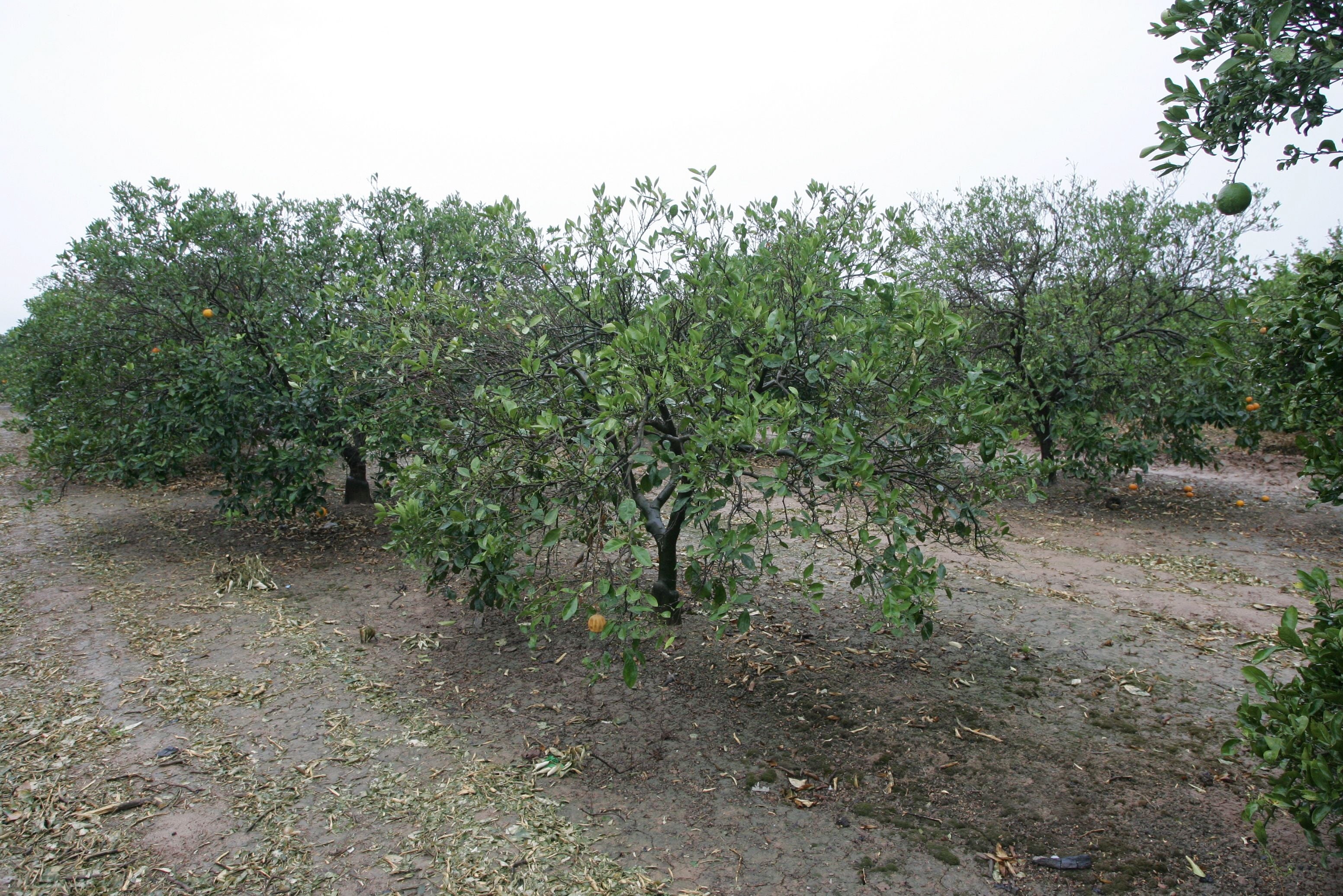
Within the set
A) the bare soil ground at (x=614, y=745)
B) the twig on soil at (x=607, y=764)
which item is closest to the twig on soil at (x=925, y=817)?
the bare soil ground at (x=614, y=745)

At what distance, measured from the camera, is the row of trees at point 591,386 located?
283cm

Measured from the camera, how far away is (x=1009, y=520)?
334 inches

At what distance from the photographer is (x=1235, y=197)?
2.43 m

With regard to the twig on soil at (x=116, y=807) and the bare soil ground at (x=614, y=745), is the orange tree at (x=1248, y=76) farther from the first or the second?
the twig on soil at (x=116, y=807)

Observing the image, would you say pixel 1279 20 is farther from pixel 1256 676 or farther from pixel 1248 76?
pixel 1256 676

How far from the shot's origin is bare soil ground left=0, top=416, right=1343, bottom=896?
275 cm

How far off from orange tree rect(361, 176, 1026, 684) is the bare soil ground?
0.69 meters

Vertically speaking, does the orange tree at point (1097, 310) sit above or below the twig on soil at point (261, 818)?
above

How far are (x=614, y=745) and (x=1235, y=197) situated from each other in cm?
333

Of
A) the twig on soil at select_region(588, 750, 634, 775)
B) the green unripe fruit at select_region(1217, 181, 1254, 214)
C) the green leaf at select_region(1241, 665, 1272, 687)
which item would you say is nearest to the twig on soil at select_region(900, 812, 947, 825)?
the twig on soil at select_region(588, 750, 634, 775)

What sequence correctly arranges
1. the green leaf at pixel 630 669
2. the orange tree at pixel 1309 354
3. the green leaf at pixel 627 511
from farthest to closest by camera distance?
the green leaf at pixel 630 669 < the green leaf at pixel 627 511 < the orange tree at pixel 1309 354

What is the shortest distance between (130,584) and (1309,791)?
283 inches

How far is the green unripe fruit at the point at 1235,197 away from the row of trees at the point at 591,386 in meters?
0.29

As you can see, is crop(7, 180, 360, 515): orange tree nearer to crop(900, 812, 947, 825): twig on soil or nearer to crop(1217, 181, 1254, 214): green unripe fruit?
crop(900, 812, 947, 825): twig on soil
